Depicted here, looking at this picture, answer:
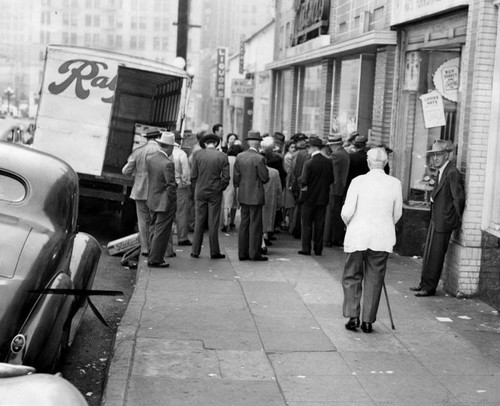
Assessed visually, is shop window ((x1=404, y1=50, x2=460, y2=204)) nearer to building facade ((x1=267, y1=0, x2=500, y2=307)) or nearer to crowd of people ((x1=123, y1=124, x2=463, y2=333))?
building facade ((x1=267, y1=0, x2=500, y2=307))

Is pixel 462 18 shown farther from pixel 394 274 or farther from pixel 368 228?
pixel 368 228

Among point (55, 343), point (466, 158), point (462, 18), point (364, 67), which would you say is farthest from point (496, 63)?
point (364, 67)

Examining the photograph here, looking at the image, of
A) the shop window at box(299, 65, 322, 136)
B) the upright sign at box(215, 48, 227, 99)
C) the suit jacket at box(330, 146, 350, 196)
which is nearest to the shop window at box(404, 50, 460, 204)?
the suit jacket at box(330, 146, 350, 196)

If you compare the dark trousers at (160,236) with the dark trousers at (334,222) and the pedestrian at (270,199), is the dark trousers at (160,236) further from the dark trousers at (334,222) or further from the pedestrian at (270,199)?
the dark trousers at (334,222)

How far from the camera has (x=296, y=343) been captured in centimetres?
850

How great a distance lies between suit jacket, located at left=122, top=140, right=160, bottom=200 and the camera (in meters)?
13.0

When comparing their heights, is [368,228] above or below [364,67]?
below

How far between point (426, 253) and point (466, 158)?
1209 mm

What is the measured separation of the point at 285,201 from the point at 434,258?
19.4ft

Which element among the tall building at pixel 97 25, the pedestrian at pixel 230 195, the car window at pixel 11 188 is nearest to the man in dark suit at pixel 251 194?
the pedestrian at pixel 230 195

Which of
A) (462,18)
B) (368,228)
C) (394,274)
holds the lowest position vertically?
(394,274)

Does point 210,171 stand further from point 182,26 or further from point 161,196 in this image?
point 182,26

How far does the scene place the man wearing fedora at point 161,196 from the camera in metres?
12.5

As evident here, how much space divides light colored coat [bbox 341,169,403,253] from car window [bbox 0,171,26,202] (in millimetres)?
3265
